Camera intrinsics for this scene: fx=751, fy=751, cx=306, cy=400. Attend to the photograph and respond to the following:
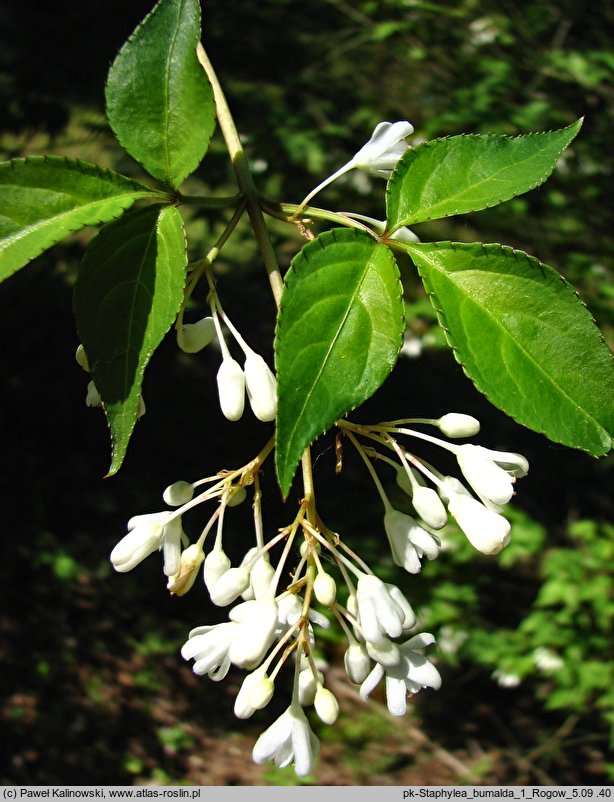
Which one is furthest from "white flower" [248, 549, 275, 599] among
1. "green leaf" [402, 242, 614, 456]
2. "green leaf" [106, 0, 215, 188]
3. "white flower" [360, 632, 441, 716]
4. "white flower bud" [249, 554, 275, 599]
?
"green leaf" [106, 0, 215, 188]

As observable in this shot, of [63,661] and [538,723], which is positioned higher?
[63,661]

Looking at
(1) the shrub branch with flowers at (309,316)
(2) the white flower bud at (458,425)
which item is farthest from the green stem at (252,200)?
(2) the white flower bud at (458,425)

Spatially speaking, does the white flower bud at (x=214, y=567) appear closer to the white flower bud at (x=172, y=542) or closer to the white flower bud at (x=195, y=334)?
the white flower bud at (x=172, y=542)

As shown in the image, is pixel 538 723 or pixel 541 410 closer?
pixel 541 410

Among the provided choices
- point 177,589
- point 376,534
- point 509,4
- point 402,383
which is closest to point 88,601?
point 376,534

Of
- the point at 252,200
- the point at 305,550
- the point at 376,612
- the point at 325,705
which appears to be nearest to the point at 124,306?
the point at 252,200

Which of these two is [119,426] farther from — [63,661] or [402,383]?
[63,661]
